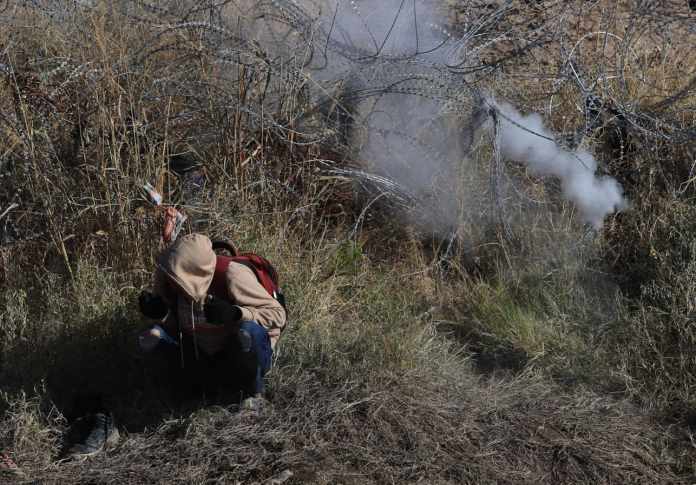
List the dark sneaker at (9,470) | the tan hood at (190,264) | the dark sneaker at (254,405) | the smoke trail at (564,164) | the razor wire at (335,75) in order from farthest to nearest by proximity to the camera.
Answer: the smoke trail at (564,164)
the razor wire at (335,75)
the dark sneaker at (254,405)
the dark sneaker at (9,470)
the tan hood at (190,264)

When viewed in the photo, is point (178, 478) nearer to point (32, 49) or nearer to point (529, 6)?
point (32, 49)

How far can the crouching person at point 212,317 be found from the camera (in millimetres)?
3400

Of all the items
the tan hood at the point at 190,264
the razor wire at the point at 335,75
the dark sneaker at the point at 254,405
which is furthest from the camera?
the razor wire at the point at 335,75

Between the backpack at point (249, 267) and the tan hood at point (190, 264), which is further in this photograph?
the backpack at point (249, 267)

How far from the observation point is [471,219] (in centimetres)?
520

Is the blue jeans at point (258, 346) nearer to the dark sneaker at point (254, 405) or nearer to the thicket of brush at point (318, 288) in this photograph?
the dark sneaker at point (254, 405)

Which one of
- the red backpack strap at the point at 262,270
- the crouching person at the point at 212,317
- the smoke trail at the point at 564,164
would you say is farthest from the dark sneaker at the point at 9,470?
the smoke trail at the point at 564,164

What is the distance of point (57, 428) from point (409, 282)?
7.14 feet

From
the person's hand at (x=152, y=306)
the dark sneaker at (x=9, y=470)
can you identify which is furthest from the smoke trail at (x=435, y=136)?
the dark sneaker at (x=9, y=470)

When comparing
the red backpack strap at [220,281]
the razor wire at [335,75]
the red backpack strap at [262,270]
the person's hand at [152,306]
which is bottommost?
the person's hand at [152,306]

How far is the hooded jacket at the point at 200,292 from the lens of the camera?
338 cm

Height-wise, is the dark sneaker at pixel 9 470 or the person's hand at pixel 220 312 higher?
the person's hand at pixel 220 312

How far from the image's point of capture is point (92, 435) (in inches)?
142

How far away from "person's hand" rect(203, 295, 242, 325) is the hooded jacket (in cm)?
2
